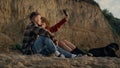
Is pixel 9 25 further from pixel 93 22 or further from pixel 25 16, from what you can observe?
pixel 93 22

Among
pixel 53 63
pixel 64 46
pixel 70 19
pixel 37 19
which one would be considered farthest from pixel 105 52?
pixel 70 19

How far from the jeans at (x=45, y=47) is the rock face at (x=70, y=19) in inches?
767

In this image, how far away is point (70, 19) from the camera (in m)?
34.9

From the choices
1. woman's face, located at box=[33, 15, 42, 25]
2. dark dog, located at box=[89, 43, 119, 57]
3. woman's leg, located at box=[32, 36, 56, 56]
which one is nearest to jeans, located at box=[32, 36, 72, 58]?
woman's leg, located at box=[32, 36, 56, 56]

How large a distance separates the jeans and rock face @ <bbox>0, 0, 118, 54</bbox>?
19485 millimetres

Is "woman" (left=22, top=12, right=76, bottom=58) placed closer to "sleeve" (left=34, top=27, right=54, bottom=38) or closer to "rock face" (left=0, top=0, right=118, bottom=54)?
"sleeve" (left=34, top=27, right=54, bottom=38)

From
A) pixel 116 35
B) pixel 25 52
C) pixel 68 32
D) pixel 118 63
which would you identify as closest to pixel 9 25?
pixel 68 32

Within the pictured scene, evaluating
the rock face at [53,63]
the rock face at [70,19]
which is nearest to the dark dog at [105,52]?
the rock face at [53,63]

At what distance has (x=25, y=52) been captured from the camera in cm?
1050

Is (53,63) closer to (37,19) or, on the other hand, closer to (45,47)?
(45,47)

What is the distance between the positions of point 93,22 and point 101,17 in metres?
1.40

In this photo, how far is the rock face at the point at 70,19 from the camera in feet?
99.0

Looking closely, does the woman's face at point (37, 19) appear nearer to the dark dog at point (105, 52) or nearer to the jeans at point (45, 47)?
the jeans at point (45, 47)

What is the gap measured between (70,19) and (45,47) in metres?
25.1
